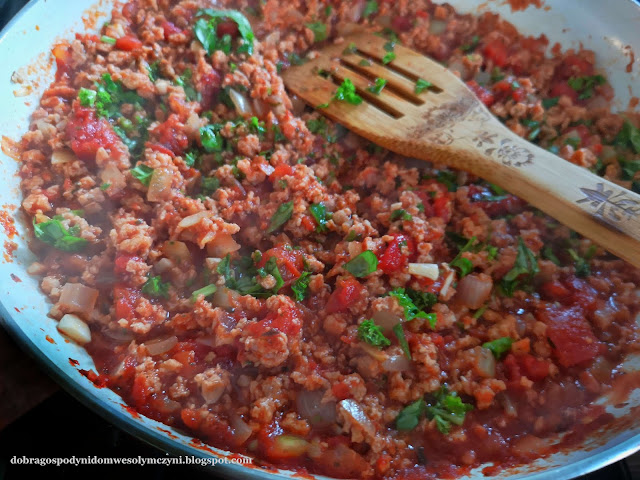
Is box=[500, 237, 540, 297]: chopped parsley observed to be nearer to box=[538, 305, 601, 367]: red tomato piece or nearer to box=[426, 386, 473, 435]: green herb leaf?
box=[538, 305, 601, 367]: red tomato piece

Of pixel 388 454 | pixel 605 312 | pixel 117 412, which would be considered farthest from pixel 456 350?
pixel 117 412

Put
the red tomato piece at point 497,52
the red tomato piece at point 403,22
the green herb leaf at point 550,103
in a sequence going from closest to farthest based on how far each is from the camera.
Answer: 1. the green herb leaf at point 550,103
2. the red tomato piece at point 497,52
3. the red tomato piece at point 403,22

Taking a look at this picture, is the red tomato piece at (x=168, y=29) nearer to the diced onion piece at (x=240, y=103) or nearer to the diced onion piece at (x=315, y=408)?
the diced onion piece at (x=240, y=103)

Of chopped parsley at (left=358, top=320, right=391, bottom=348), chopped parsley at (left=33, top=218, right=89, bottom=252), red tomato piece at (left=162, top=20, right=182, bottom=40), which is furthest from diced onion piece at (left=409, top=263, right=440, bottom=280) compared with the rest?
red tomato piece at (left=162, top=20, right=182, bottom=40)

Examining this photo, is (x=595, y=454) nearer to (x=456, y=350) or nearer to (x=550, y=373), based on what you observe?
(x=550, y=373)

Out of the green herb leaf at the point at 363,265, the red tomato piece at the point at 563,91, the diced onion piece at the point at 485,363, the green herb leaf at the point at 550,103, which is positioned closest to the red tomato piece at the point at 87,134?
the green herb leaf at the point at 363,265
